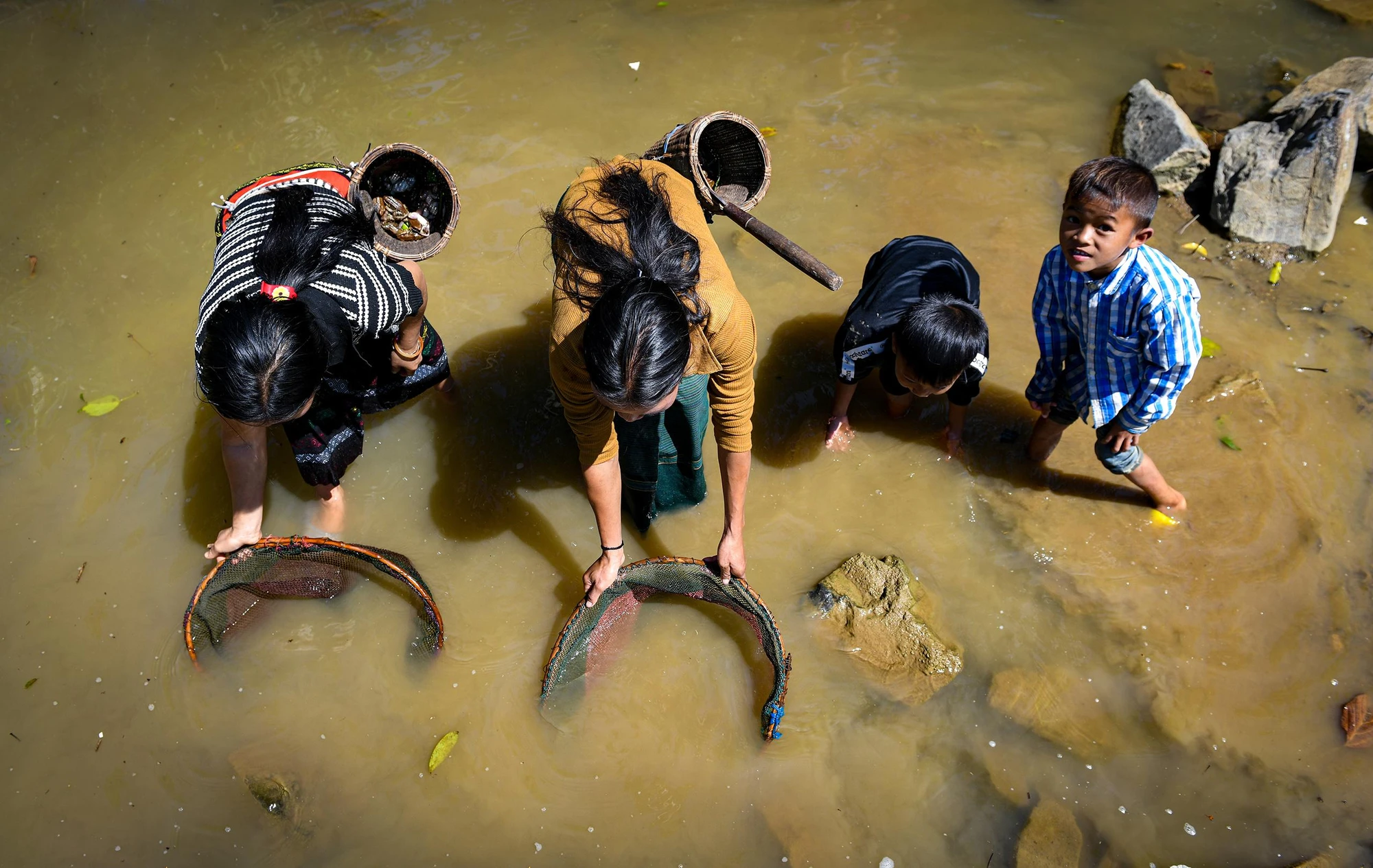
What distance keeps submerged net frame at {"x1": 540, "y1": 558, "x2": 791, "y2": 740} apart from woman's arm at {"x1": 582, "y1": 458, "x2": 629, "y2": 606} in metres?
0.07

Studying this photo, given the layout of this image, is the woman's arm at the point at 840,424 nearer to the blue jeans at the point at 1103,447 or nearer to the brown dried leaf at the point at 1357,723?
the blue jeans at the point at 1103,447

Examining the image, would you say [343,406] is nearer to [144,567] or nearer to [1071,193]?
[144,567]

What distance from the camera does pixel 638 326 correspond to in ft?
6.41

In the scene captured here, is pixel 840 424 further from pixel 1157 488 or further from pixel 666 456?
pixel 1157 488

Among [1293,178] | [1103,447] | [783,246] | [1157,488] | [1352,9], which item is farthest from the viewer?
[1352,9]

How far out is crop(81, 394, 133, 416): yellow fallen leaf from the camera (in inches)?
156

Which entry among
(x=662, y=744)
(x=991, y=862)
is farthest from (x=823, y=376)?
(x=991, y=862)

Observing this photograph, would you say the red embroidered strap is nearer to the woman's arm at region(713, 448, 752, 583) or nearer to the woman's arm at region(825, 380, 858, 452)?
the woman's arm at region(713, 448, 752, 583)

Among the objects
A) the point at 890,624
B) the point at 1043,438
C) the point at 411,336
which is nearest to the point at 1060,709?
the point at 890,624

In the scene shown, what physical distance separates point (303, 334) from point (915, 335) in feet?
6.59

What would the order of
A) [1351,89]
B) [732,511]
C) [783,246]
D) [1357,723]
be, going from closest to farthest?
[732,511], [1357,723], [783,246], [1351,89]

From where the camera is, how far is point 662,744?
3086 mm

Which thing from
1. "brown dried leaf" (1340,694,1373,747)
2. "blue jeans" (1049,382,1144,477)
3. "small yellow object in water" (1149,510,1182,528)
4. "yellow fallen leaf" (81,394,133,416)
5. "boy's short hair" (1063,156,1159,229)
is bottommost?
"brown dried leaf" (1340,694,1373,747)

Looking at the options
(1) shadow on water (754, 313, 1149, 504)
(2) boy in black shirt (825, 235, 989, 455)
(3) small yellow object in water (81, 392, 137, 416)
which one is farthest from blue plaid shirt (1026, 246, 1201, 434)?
(3) small yellow object in water (81, 392, 137, 416)
